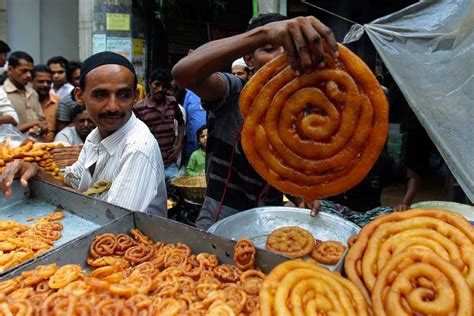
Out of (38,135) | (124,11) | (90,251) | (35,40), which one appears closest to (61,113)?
(38,135)

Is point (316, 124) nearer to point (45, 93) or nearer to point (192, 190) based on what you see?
point (192, 190)

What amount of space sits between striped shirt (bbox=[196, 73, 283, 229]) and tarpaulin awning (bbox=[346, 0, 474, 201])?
2.07 meters

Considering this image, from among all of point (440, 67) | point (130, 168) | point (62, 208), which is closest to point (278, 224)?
point (130, 168)

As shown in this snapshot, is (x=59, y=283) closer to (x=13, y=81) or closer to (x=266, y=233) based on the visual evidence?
(x=266, y=233)

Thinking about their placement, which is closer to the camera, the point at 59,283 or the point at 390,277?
the point at 390,277

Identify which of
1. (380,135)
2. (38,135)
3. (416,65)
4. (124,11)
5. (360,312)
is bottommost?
(38,135)

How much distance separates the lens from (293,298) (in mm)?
1195

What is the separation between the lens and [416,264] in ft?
3.87

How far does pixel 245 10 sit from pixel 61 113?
5.20m

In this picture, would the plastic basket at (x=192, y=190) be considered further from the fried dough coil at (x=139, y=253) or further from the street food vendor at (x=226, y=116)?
the fried dough coil at (x=139, y=253)

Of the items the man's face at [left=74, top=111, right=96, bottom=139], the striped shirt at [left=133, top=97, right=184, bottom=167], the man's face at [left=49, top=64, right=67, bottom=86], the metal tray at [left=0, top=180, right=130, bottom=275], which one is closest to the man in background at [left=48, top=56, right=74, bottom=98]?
the man's face at [left=49, top=64, right=67, bottom=86]

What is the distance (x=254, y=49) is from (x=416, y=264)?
1113mm

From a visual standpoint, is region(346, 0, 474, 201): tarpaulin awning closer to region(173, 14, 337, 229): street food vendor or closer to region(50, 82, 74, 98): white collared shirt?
region(173, 14, 337, 229): street food vendor

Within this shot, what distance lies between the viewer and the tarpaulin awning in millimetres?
3568
